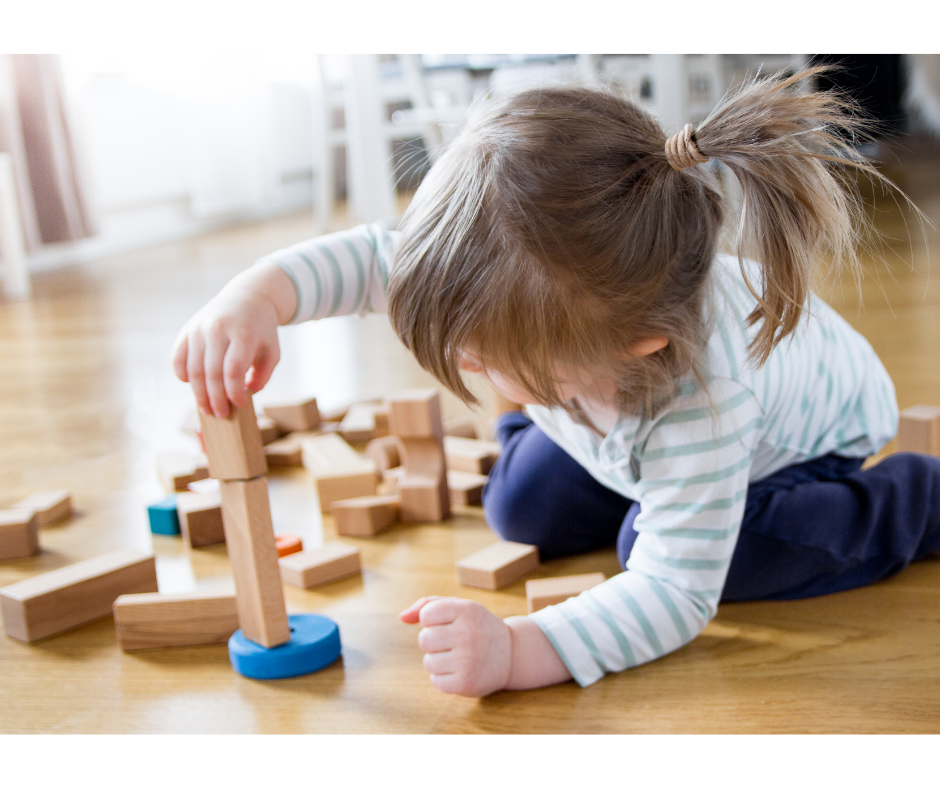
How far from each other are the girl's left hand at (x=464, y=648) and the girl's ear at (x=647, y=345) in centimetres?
22

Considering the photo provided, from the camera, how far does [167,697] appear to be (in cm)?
69

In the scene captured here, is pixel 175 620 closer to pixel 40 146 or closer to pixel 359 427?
pixel 359 427

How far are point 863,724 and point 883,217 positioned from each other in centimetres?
274

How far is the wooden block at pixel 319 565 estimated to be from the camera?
86cm

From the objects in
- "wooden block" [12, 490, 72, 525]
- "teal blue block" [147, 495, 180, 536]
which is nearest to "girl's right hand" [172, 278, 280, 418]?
"teal blue block" [147, 495, 180, 536]

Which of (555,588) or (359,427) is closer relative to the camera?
(555,588)

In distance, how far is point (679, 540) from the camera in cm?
72

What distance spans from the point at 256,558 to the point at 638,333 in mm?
325

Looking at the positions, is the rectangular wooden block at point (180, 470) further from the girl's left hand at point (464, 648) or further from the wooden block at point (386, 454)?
the girl's left hand at point (464, 648)

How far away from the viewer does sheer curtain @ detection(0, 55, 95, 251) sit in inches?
127

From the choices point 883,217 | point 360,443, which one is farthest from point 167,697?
point 883,217

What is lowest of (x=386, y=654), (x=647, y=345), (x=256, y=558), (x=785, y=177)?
(x=386, y=654)

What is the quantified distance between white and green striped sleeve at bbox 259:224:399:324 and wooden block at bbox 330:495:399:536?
206 mm

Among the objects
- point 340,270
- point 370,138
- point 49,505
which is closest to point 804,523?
point 340,270
